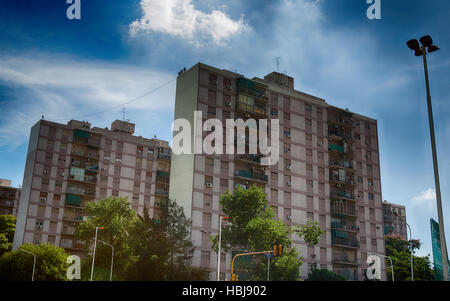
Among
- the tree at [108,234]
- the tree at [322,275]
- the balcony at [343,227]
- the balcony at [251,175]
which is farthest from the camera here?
the balcony at [343,227]

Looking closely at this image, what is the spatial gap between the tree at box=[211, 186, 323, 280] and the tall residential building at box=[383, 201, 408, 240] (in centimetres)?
7394

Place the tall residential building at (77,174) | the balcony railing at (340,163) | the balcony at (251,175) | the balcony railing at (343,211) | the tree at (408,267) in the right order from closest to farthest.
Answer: the balcony at (251,175) → the balcony railing at (343,211) → the balcony railing at (340,163) → the tall residential building at (77,174) → the tree at (408,267)

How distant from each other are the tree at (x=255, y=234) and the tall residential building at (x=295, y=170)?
4305 mm

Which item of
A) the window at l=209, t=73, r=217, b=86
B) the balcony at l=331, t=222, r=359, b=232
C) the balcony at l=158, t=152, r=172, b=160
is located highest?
→ the window at l=209, t=73, r=217, b=86

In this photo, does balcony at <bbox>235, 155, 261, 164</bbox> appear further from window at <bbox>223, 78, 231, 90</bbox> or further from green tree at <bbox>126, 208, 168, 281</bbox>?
green tree at <bbox>126, 208, 168, 281</bbox>

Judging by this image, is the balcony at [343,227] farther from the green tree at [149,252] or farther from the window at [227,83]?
the green tree at [149,252]

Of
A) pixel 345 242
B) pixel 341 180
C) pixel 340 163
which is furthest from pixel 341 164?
pixel 345 242

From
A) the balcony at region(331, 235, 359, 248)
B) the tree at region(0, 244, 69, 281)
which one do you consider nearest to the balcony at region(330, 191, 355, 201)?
the balcony at region(331, 235, 359, 248)

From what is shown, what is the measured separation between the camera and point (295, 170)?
67.6 meters

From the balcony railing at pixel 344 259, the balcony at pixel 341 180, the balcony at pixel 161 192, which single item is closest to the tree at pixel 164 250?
the balcony railing at pixel 344 259

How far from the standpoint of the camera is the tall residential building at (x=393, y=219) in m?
122

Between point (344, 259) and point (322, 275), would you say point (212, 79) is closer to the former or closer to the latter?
point (322, 275)

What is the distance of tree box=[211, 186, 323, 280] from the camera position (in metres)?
51.4

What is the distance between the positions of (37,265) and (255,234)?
3210cm
